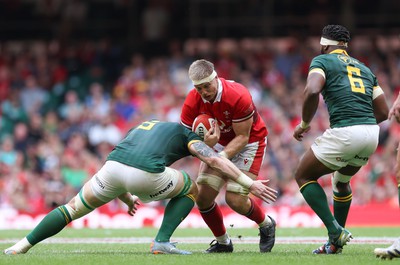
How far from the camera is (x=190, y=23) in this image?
2423 centimetres

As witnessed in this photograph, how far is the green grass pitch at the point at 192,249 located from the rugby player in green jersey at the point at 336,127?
1.72ft

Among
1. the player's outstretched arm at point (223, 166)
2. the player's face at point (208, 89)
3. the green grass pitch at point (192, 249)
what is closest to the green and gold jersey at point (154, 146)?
the player's outstretched arm at point (223, 166)

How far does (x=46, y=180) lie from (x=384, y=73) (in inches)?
327

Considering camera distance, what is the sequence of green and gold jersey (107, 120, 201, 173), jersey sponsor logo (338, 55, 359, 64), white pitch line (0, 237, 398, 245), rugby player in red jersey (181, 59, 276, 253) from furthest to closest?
white pitch line (0, 237, 398, 245), rugby player in red jersey (181, 59, 276, 253), jersey sponsor logo (338, 55, 359, 64), green and gold jersey (107, 120, 201, 173)

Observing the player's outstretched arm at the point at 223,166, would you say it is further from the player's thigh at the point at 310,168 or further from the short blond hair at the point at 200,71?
the short blond hair at the point at 200,71

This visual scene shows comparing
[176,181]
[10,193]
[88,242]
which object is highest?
[176,181]

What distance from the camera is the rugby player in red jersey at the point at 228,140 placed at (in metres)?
10.1

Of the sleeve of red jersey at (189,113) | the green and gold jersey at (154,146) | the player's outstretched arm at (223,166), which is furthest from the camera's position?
the sleeve of red jersey at (189,113)

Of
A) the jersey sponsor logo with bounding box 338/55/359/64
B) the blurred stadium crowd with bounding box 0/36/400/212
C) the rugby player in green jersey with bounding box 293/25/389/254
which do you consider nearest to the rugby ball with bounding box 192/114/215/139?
the rugby player in green jersey with bounding box 293/25/389/254

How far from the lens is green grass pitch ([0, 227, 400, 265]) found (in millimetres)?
8812

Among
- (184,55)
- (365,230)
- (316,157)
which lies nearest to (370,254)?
(316,157)

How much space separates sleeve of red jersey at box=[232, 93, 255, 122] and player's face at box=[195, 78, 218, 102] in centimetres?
30

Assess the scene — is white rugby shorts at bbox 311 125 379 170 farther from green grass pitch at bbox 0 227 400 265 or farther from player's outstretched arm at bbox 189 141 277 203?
green grass pitch at bbox 0 227 400 265

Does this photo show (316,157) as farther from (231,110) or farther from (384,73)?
(384,73)
